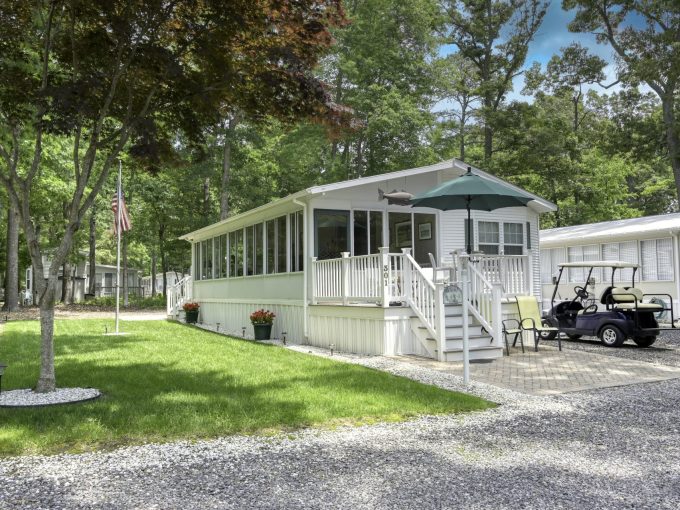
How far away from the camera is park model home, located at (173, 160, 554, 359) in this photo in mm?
9781

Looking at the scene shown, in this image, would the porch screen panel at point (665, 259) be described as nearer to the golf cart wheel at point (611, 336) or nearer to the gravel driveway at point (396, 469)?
the golf cart wheel at point (611, 336)

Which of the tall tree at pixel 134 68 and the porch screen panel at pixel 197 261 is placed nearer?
the tall tree at pixel 134 68

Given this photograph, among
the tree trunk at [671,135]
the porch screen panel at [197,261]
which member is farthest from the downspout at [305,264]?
the tree trunk at [671,135]

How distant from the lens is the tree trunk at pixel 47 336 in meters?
6.21

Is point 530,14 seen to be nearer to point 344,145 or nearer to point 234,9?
point 344,145

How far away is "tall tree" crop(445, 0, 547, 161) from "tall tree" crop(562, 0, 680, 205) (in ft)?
11.4

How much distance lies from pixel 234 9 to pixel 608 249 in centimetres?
1593

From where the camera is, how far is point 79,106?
233 inches

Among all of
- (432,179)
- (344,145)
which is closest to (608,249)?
(432,179)

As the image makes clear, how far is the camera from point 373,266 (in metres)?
10.4

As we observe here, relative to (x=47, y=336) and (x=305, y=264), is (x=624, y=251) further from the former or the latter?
(x=47, y=336)

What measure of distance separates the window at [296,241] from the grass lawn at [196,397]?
8.43 feet

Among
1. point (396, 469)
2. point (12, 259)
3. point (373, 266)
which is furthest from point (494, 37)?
point (396, 469)

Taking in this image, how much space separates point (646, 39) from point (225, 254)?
18868 mm
